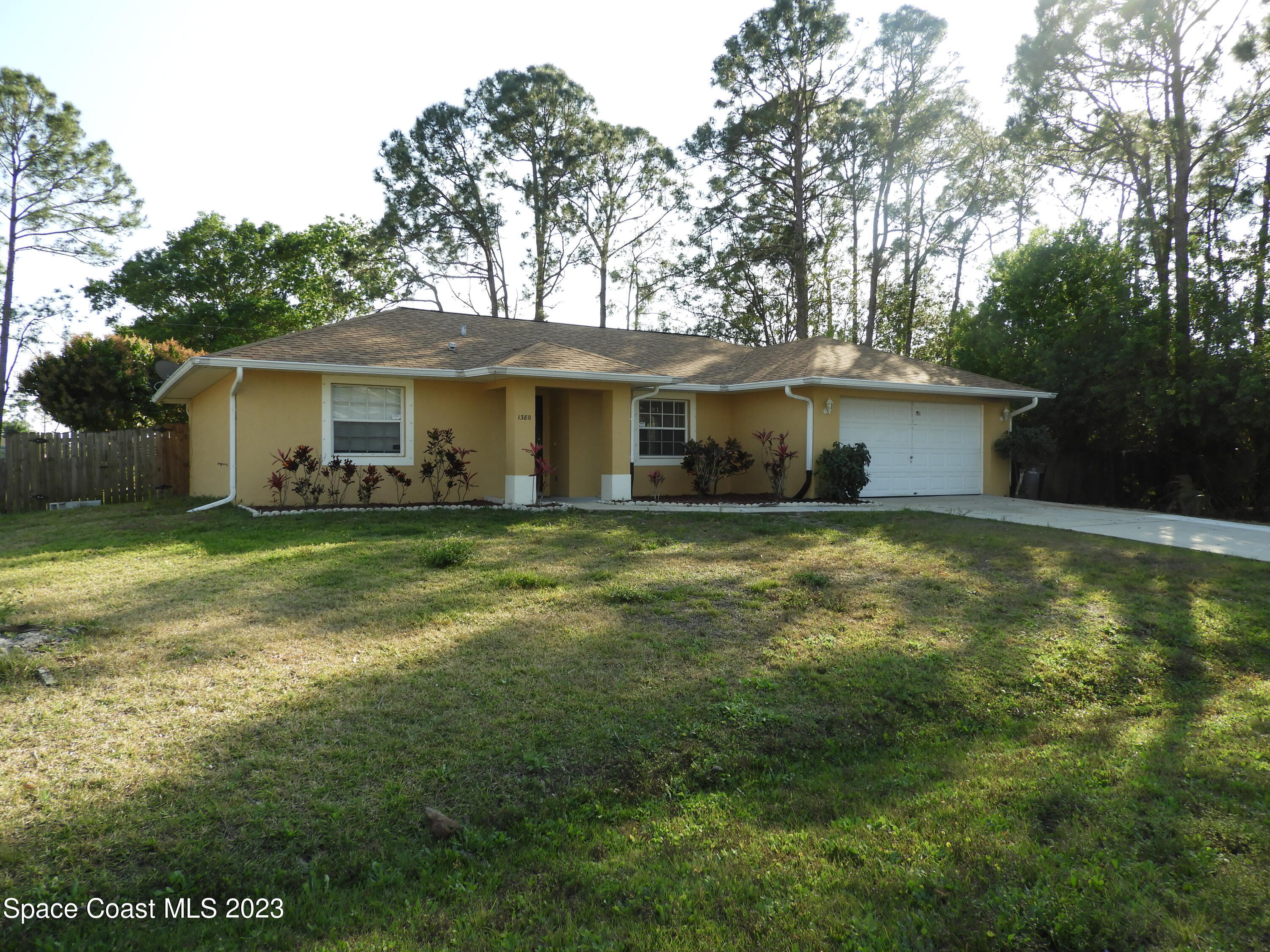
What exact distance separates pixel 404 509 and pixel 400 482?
934mm

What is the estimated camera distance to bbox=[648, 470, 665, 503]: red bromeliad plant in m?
13.9

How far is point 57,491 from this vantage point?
15.5 m

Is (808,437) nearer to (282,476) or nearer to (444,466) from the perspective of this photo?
(444,466)

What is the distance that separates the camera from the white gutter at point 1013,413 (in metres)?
16.1

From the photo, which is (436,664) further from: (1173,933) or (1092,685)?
(1092,685)

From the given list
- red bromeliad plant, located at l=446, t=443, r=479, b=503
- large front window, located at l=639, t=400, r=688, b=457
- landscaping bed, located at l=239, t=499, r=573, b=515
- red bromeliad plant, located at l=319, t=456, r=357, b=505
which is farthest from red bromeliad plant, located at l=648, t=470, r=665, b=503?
red bromeliad plant, located at l=319, t=456, r=357, b=505

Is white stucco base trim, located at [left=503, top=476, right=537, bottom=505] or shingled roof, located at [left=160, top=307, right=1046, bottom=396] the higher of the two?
shingled roof, located at [left=160, top=307, right=1046, bottom=396]

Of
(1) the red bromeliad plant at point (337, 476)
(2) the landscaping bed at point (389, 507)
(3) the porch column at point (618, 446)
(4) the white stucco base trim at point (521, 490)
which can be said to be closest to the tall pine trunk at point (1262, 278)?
(3) the porch column at point (618, 446)

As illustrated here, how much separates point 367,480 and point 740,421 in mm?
7326

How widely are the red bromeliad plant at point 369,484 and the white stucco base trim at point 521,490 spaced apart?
6.65ft

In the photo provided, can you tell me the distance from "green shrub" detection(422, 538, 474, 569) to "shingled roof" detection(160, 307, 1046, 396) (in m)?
4.34

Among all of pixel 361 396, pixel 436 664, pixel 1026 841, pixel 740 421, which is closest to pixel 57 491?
pixel 361 396

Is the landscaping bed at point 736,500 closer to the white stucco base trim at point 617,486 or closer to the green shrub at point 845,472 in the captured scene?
the green shrub at point 845,472

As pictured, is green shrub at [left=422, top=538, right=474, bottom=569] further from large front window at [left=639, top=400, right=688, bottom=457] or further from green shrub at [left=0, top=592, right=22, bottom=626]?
large front window at [left=639, top=400, right=688, bottom=457]
